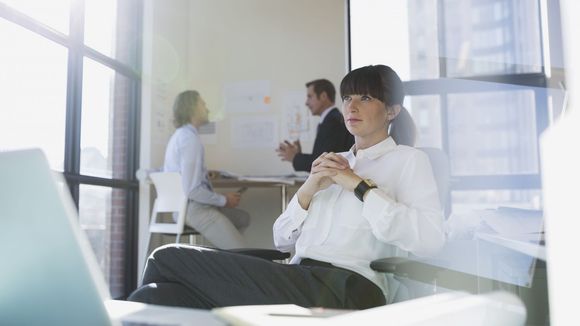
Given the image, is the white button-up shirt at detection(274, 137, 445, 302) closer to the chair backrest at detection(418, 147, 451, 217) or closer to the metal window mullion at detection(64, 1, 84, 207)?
the chair backrest at detection(418, 147, 451, 217)

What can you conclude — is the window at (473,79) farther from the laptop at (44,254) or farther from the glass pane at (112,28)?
the laptop at (44,254)

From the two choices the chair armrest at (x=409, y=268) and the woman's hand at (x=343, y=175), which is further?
the woman's hand at (x=343, y=175)

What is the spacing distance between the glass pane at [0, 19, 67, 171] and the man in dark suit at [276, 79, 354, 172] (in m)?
1.60

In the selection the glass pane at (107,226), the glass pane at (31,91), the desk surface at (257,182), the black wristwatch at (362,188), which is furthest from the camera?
the desk surface at (257,182)

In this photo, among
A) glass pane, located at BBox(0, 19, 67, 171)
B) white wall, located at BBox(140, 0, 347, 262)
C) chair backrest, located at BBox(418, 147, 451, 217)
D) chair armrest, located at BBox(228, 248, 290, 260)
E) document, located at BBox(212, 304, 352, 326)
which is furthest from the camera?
white wall, located at BBox(140, 0, 347, 262)

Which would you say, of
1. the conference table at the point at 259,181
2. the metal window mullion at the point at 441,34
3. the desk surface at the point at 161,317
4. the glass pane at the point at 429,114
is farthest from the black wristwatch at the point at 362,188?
the metal window mullion at the point at 441,34

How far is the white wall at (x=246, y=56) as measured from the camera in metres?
5.05

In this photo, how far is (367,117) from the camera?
1.83 meters

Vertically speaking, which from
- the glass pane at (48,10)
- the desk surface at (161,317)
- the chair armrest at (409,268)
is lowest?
the chair armrest at (409,268)

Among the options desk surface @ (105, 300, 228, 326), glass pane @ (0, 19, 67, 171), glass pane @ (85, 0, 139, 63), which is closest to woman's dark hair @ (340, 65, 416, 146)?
desk surface @ (105, 300, 228, 326)

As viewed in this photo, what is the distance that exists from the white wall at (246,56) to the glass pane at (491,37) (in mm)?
999

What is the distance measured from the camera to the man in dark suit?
12.0 feet

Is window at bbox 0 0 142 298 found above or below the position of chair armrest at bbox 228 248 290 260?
above

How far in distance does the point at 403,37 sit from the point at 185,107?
195 centimetres
